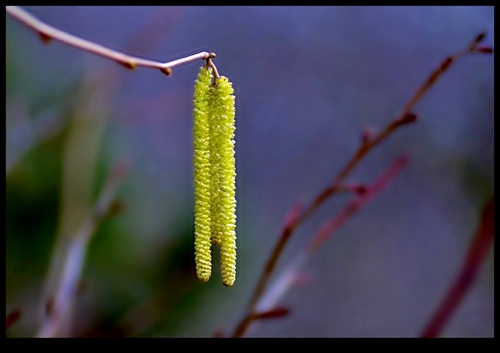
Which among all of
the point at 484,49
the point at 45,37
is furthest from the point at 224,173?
the point at 484,49

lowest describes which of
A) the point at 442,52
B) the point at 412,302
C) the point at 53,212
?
the point at 412,302

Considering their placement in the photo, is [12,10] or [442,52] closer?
[12,10]

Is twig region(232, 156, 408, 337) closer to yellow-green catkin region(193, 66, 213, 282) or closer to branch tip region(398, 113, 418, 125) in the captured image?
branch tip region(398, 113, 418, 125)

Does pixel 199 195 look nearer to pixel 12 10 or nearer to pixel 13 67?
pixel 12 10

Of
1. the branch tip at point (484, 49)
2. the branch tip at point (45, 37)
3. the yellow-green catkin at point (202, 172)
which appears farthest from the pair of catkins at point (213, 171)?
the branch tip at point (484, 49)

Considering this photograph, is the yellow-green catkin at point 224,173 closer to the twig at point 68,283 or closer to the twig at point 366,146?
the twig at point 366,146

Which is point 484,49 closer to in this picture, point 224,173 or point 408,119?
point 408,119

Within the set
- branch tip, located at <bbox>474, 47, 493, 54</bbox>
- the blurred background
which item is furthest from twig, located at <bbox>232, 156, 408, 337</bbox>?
the blurred background

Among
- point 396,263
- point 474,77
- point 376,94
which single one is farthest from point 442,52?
point 396,263
